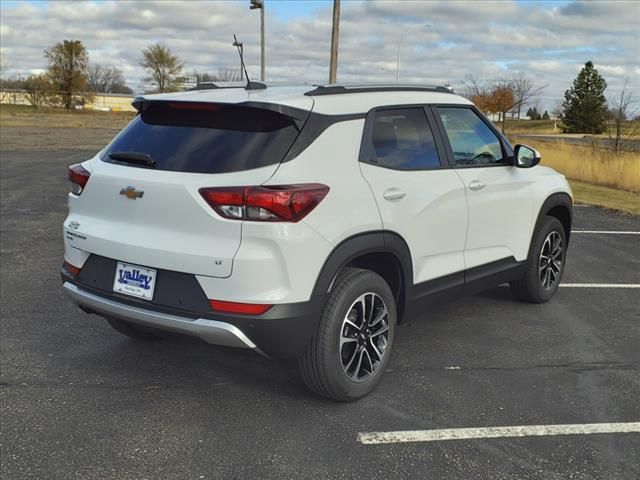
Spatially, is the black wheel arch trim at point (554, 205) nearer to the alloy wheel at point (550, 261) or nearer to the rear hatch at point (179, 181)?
the alloy wheel at point (550, 261)

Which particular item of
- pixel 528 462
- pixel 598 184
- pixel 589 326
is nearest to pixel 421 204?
pixel 528 462

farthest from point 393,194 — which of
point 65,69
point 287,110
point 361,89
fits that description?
point 65,69

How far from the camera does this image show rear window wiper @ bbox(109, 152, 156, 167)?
11.0ft

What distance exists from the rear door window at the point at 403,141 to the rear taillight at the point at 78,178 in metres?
1.65

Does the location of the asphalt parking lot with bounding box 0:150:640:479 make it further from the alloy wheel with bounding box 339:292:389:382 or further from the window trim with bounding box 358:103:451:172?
the window trim with bounding box 358:103:451:172

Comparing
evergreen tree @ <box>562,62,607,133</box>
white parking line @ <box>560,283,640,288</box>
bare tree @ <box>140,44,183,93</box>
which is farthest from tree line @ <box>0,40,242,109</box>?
white parking line @ <box>560,283,640,288</box>

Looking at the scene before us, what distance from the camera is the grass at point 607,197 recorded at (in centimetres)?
1232

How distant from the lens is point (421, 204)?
149 inches

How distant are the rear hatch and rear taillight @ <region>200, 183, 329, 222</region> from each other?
39 mm

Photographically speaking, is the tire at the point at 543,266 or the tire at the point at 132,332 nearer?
the tire at the point at 132,332

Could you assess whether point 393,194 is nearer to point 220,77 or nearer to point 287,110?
point 287,110

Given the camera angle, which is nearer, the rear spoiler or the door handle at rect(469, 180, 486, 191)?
the rear spoiler

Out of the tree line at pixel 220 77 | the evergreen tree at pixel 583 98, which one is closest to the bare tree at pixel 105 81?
the tree line at pixel 220 77

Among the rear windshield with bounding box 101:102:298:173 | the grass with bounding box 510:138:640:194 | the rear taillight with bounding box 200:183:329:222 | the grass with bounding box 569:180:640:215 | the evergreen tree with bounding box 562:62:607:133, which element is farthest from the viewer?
the evergreen tree with bounding box 562:62:607:133
